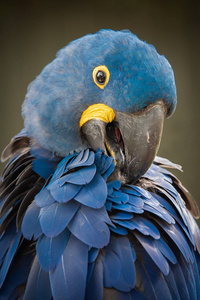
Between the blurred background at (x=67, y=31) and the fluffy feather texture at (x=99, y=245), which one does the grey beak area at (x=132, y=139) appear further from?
the blurred background at (x=67, y=31)

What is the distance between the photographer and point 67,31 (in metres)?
1.76

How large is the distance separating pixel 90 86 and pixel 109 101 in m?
0.06

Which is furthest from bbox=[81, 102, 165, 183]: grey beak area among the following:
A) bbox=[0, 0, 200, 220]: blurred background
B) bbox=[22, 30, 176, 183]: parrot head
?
bbox=[0, 0, 200, 220]: blurred background

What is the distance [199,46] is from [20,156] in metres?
1.39

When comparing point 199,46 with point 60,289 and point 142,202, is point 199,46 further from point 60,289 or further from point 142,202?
point 60,289

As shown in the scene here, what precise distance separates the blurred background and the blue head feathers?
97 cm

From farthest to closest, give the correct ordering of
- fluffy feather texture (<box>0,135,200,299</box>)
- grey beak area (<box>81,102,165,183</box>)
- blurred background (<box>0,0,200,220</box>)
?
blurred background (<box>0,0,200,220</box>) → grey beak area (<box>81,102,165,183</box>) → fluffy feather texture (<box>0,135,200,299</box>)

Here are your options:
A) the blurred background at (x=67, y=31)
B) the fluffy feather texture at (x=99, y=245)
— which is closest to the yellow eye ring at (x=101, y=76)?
the fluffy feather texture at (x=99, y=245)

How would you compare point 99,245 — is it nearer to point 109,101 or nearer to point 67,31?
point 109,101

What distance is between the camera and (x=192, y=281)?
0.71 m

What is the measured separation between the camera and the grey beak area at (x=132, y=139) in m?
0.72

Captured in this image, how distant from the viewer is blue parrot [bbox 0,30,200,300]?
60 centimetres

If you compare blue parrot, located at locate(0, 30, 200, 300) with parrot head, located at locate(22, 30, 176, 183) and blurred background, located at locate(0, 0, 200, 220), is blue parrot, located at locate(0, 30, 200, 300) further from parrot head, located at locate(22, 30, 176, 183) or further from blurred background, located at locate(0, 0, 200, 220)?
blurred background, located at locate(0, 0, 200, 220)

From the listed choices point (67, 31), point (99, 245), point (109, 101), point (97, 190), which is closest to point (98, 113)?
point (109, 101)
